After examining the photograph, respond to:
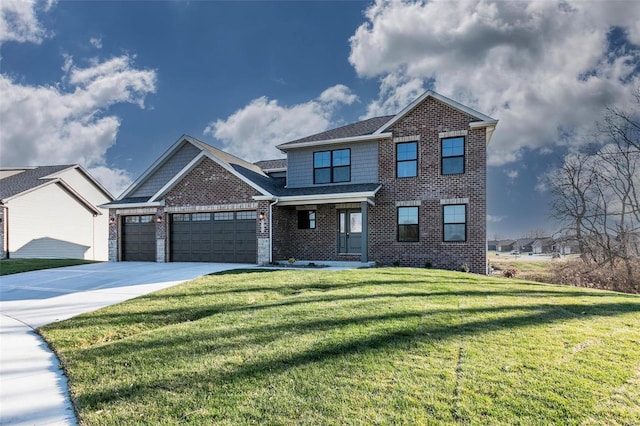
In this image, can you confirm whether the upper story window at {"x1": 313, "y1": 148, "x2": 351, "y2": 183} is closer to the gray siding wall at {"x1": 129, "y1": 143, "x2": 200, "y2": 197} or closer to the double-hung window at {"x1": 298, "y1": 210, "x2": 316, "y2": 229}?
the double-hung window at {"x1": 298, "y1": 210, "x2": 316, "y2": 229}

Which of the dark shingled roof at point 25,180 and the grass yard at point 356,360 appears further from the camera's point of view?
the dark shingled roof at point 25,180

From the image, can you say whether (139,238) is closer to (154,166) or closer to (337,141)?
(154,166)

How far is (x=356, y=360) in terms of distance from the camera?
4266 mm

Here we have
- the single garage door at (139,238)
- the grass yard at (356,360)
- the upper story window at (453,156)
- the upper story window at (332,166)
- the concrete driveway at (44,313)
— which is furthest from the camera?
the single garage door at (139,238)

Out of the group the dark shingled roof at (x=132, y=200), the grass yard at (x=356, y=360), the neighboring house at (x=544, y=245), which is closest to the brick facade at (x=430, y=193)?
the grass yard at (x=356, y=360)

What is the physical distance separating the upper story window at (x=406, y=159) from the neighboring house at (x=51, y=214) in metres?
22.6

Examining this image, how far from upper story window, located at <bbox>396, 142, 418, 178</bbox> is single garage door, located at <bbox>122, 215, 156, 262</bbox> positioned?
12151 mm

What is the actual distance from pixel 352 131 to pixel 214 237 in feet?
26.8

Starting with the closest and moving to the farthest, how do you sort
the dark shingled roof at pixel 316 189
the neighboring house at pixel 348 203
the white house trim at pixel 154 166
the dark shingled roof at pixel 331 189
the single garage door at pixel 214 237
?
the neighboring house at pixel 348 203
the dark shingled roof at pixel 331 189
the dark shingled roof at pixel 316 189
the single garage door at pixel 214 237
the white house trim at pixel 154 166

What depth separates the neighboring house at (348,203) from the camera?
14562 mm

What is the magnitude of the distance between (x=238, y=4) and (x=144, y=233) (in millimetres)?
11631

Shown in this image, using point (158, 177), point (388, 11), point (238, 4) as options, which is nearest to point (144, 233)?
point (158, 177)

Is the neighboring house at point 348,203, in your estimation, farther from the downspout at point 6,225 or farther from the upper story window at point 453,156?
the downspout at point 6,225

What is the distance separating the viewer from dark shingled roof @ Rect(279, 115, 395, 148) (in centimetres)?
1644
